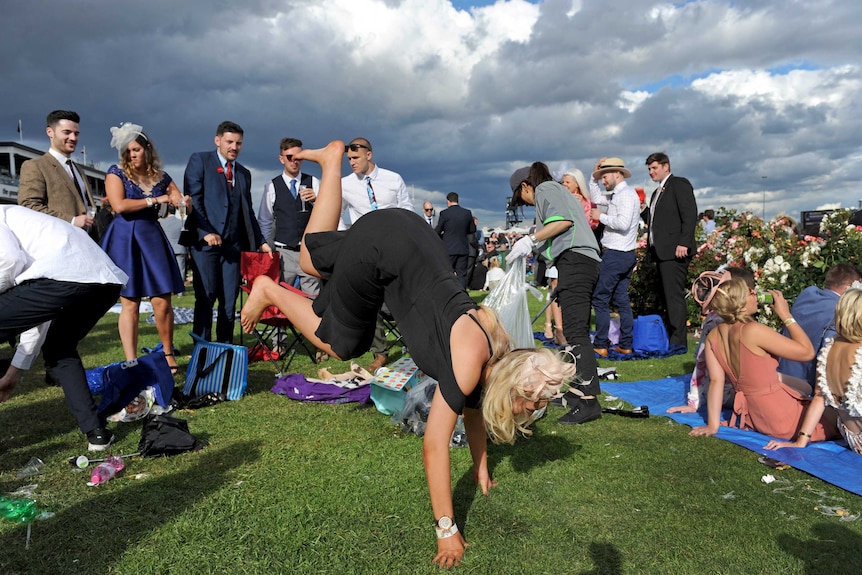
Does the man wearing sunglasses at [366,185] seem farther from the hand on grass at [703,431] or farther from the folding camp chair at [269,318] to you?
the hand on grass at [703,431]

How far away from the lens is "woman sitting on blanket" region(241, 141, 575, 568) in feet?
8.30

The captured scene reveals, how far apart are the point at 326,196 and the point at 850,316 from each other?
363cm

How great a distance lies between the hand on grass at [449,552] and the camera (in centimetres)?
250

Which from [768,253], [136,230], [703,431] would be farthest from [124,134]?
[768,253]

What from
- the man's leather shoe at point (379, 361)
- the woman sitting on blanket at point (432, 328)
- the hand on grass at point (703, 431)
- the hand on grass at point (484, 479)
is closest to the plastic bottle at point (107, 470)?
the woman sitting on blanket at point (432, 328)

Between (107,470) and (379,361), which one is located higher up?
(107,470)

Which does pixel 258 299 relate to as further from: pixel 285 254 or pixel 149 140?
pixel 285 254

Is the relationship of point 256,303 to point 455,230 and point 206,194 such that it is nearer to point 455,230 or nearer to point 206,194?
point 206,194

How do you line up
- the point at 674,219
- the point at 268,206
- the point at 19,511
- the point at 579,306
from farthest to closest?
1. the point at 674,219
2. the point at 268,206
3. the point at 579,306
4. the point at 19,511

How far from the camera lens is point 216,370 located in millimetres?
4914

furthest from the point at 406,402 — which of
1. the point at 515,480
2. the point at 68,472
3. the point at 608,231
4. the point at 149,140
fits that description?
the point at 608,231

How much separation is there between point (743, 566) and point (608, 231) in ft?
17.6

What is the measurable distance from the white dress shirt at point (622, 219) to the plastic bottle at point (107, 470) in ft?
19.4

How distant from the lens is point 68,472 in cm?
335
